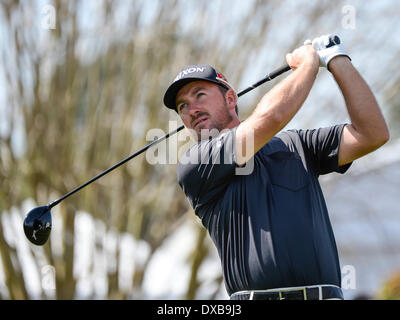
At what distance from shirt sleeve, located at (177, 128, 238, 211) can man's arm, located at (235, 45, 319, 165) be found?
0.05 meters

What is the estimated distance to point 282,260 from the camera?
2.27 m

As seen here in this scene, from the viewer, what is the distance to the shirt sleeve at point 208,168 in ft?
7.99

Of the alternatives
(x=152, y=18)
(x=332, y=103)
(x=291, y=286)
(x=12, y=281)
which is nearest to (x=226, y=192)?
(x=291, y=286)

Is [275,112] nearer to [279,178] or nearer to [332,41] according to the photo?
[279,178]

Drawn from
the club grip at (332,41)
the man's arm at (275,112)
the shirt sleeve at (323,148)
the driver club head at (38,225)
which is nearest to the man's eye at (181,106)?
the man's arm at (275,112)

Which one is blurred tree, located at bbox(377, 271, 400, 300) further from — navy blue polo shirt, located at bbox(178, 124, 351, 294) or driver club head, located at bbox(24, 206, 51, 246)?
navy blue polo shirt, located at bbox(178, 124, 351, 294)

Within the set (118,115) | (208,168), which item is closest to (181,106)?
(208,168)

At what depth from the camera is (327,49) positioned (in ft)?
8.27

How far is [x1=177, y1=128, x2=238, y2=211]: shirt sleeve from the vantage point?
2.44 meters

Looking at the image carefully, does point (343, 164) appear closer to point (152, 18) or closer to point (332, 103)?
point (332, 103)

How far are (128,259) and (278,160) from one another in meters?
5.22

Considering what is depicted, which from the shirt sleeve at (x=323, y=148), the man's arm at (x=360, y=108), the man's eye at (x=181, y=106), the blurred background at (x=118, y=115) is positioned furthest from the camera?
the blurred background at (x=118, y=115)

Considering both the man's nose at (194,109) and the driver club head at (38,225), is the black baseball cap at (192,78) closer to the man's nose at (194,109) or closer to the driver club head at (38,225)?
the man's nose at (194,109)

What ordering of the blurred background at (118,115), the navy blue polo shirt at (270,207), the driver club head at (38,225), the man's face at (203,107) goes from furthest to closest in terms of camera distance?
the blurred background at (118,115), the driver club head at (38,225), the man's face at (203,107), the navy blue polo shirt at (270,207)
